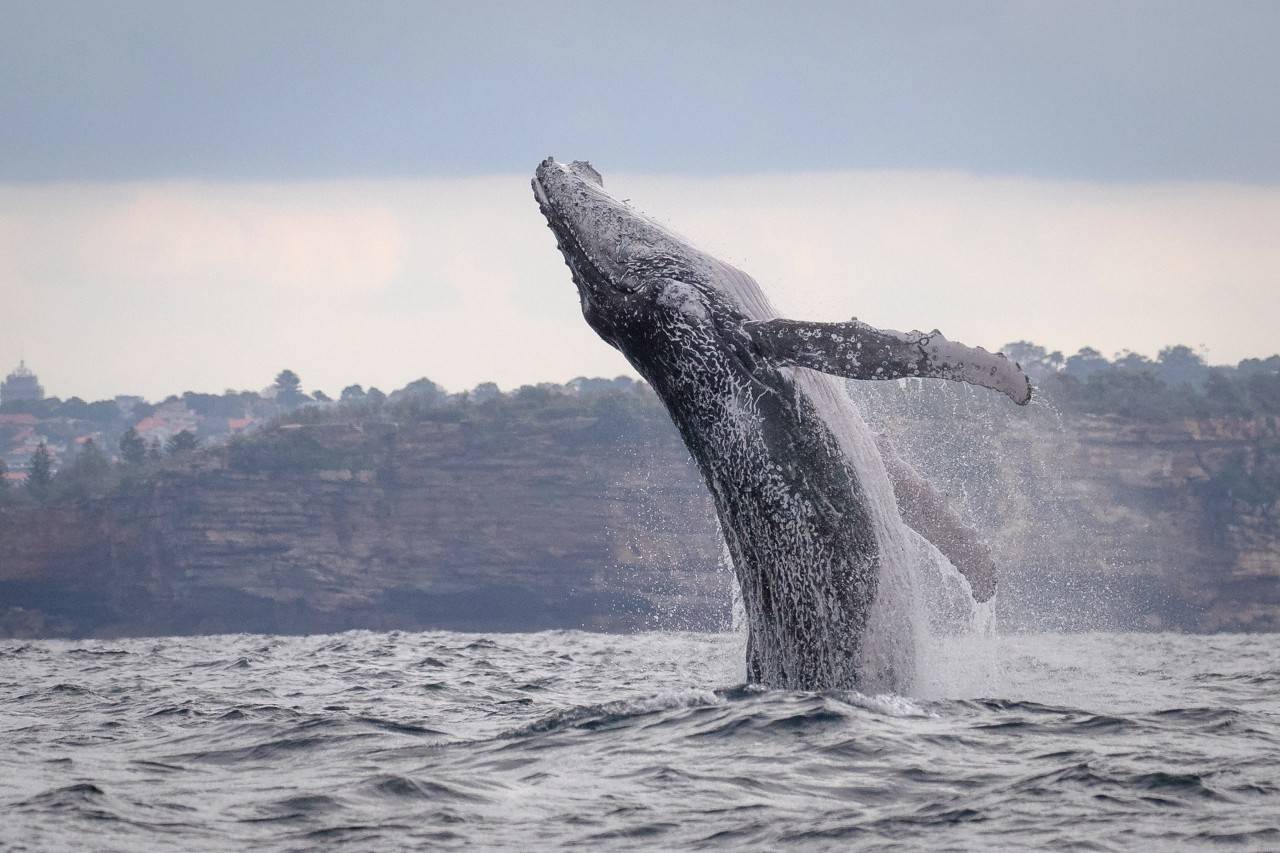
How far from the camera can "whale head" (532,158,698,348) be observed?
30.5 feet

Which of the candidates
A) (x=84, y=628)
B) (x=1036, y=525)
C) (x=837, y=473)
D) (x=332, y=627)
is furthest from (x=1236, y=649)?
(x=84, y=628)

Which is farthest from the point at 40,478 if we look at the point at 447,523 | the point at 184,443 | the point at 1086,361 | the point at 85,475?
the point at 1086,361

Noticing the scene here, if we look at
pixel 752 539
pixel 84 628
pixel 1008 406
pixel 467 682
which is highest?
pixel 1008 406

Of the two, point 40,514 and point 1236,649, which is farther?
point 40,514

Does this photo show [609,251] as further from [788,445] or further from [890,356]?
[890,356]

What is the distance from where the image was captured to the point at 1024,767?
7297 mm

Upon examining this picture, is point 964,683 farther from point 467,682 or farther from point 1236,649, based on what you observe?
point 1236,649

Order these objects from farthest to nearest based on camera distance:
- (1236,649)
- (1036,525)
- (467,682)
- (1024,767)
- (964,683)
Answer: (1036,525), (1236,649), (467,682), (964,683), (1024,767)

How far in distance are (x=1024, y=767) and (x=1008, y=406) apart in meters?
92.9

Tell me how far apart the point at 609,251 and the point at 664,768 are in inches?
132

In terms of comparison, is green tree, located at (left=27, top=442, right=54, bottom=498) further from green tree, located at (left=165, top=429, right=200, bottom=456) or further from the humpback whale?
the humpback whale

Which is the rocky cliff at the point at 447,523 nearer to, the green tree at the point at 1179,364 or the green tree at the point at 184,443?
the green tree at the point at 184,443

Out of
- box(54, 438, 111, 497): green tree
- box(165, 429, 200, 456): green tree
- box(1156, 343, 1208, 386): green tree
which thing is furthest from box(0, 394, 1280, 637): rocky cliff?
box(1156, 343, 1208, 386): green tree

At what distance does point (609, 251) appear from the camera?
9.54 meters
